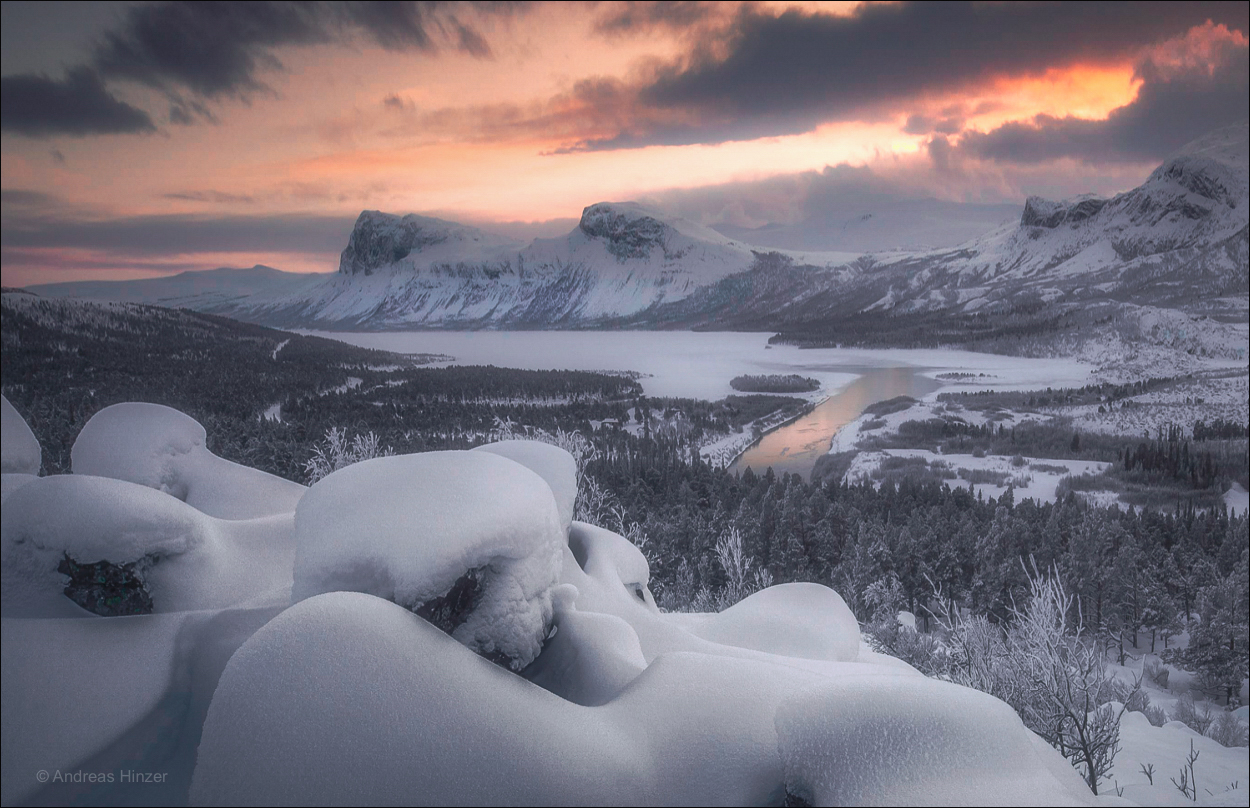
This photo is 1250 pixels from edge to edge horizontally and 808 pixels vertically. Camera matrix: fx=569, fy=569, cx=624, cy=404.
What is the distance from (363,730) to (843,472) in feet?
96.3

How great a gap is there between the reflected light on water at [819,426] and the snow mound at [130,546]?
26.8 metres

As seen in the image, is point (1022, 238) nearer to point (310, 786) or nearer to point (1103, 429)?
point (1103, 429)

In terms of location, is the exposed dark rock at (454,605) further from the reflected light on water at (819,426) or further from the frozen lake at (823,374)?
the frozen lake at (823,374)

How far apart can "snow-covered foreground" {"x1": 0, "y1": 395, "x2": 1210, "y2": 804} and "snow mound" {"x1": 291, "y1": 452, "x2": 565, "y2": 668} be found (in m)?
0.01

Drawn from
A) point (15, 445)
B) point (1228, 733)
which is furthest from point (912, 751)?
point (1228, 733)

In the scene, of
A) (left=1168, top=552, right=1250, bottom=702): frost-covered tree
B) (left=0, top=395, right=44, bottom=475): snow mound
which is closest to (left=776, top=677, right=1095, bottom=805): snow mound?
(left=0, top=395, right=44, bottom=475): snow mound

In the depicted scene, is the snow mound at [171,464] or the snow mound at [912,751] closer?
the snow mound at [912,751]

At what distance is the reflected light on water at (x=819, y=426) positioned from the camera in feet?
107

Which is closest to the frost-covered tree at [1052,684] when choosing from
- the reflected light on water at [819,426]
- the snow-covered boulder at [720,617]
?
the snow-covered boulder at [720,617]

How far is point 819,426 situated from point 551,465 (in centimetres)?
3997

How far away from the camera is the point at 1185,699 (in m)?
10.1

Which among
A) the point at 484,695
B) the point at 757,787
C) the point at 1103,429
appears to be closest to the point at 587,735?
the point at 484,695

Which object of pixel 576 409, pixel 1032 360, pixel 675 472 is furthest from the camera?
pixel 1032 360

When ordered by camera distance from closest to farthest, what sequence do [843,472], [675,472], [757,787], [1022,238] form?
[757,787] < [675,472] < [843,472] < [1022,238]
